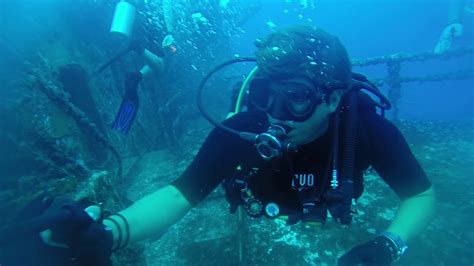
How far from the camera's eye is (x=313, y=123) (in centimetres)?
244

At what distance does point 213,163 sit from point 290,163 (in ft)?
→ 2.11

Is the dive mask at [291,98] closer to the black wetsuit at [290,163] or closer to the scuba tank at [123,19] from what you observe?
the black wetsuit at [290,163]

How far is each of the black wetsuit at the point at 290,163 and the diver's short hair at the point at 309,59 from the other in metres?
0.44

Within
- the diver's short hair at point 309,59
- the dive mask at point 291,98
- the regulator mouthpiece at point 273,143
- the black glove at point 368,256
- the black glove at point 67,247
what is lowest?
the black glove at point 368,256

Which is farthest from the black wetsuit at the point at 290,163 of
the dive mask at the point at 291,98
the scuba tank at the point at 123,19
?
the scuba tank at the point at 123,19

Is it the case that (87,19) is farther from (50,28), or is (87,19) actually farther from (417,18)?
(417,18)

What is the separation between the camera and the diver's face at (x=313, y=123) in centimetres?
240

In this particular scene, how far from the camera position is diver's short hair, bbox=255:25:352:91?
90.1 inches

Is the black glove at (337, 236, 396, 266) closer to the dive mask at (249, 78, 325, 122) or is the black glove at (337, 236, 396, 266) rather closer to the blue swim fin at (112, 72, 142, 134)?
the dive mask at (249, 78, 325, 122)

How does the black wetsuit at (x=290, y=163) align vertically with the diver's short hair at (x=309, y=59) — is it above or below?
below

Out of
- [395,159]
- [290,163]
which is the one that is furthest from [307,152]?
[395,159]

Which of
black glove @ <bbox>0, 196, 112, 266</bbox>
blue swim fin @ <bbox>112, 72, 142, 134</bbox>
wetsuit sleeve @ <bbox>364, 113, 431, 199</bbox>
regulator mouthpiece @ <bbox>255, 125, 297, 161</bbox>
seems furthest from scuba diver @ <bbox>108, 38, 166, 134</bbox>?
wetsuit sleeve @ <bbox>364, 113, 431, 199</bbox>

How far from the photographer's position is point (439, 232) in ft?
13.7

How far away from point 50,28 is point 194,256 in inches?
190
